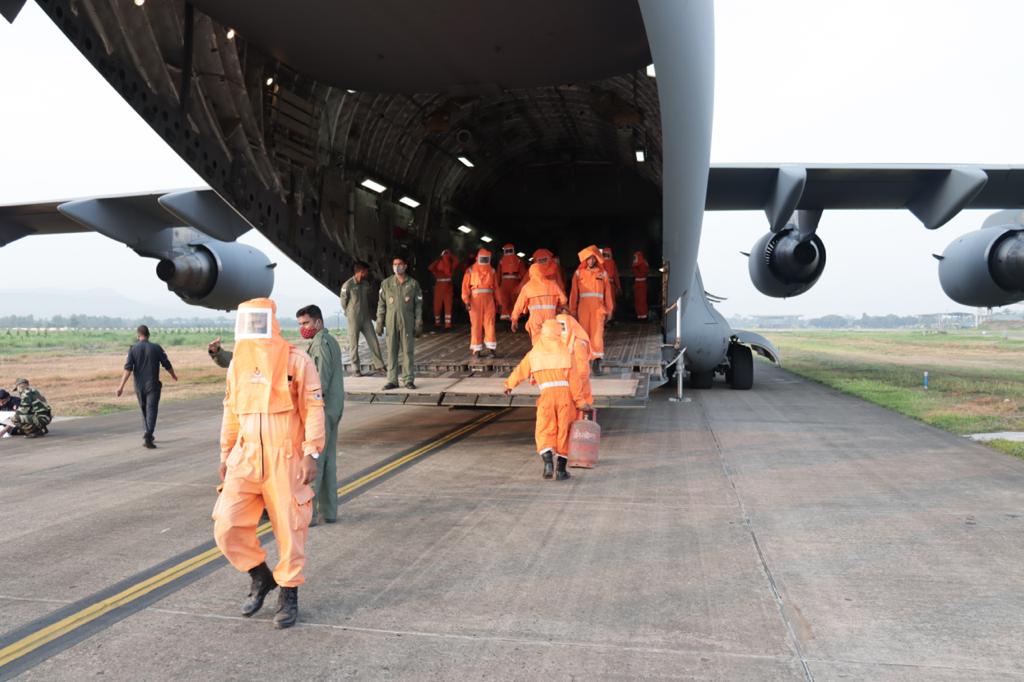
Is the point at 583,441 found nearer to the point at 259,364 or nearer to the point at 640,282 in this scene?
the point at 259,364

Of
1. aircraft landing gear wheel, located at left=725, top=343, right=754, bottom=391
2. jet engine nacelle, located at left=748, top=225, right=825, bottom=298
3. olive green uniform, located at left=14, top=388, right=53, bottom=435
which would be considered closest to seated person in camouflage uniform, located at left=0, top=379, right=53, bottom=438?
olive green uniform, located at left=14, top=388, right=53, bottom=435

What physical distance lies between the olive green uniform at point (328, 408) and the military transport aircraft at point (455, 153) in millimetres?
3129

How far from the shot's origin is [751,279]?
62.6 feet

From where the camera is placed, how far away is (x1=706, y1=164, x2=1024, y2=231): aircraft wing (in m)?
14.2

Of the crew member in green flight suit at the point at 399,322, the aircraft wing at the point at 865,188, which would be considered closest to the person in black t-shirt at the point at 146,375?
the crew member in green flight suit at the point at 399,322

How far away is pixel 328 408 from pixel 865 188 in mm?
14356

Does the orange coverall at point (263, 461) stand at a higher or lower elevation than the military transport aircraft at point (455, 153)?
lower

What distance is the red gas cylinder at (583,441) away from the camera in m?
7.85

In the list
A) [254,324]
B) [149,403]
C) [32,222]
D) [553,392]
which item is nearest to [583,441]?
[553,392]

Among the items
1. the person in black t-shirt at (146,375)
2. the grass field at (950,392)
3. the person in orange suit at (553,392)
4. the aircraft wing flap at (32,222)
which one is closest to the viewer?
the person in orange suit at (553,392)

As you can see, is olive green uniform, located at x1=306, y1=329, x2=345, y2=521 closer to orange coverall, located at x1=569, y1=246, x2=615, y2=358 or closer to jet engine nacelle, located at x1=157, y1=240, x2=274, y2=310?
orange coverall, located at x1=569, y1=246, x2=615, y2=358

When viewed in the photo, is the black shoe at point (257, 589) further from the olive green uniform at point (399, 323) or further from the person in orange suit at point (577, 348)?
the olive green uniform at point (399, 323)

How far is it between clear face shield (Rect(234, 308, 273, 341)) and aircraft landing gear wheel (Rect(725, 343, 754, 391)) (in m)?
15.9

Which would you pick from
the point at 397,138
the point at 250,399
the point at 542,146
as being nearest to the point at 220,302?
the point at 397,138
